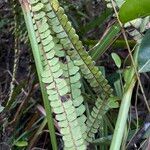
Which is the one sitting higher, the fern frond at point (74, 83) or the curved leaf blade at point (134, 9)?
the curved leaf blade at point (134, 9)

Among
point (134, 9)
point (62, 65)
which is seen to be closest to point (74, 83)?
point (62, 65)

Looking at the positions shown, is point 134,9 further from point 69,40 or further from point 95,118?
point 95,118

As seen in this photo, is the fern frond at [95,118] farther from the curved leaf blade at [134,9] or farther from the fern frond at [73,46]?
the curved leaf blade at [134,9]

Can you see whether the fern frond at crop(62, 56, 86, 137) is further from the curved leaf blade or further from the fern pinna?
the curved leaf blade

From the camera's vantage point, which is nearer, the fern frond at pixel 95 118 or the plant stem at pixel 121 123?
the plant stem at pixel 121 123

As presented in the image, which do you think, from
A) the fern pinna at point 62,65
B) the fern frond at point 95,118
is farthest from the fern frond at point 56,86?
the fern frond at point 95,118

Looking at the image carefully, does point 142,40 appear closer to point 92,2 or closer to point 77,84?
point 77,84

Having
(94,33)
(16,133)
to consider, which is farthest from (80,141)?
(94,33)

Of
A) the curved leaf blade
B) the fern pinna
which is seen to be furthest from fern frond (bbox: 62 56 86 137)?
the curved leaf blade

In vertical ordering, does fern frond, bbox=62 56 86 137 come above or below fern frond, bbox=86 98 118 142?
above
